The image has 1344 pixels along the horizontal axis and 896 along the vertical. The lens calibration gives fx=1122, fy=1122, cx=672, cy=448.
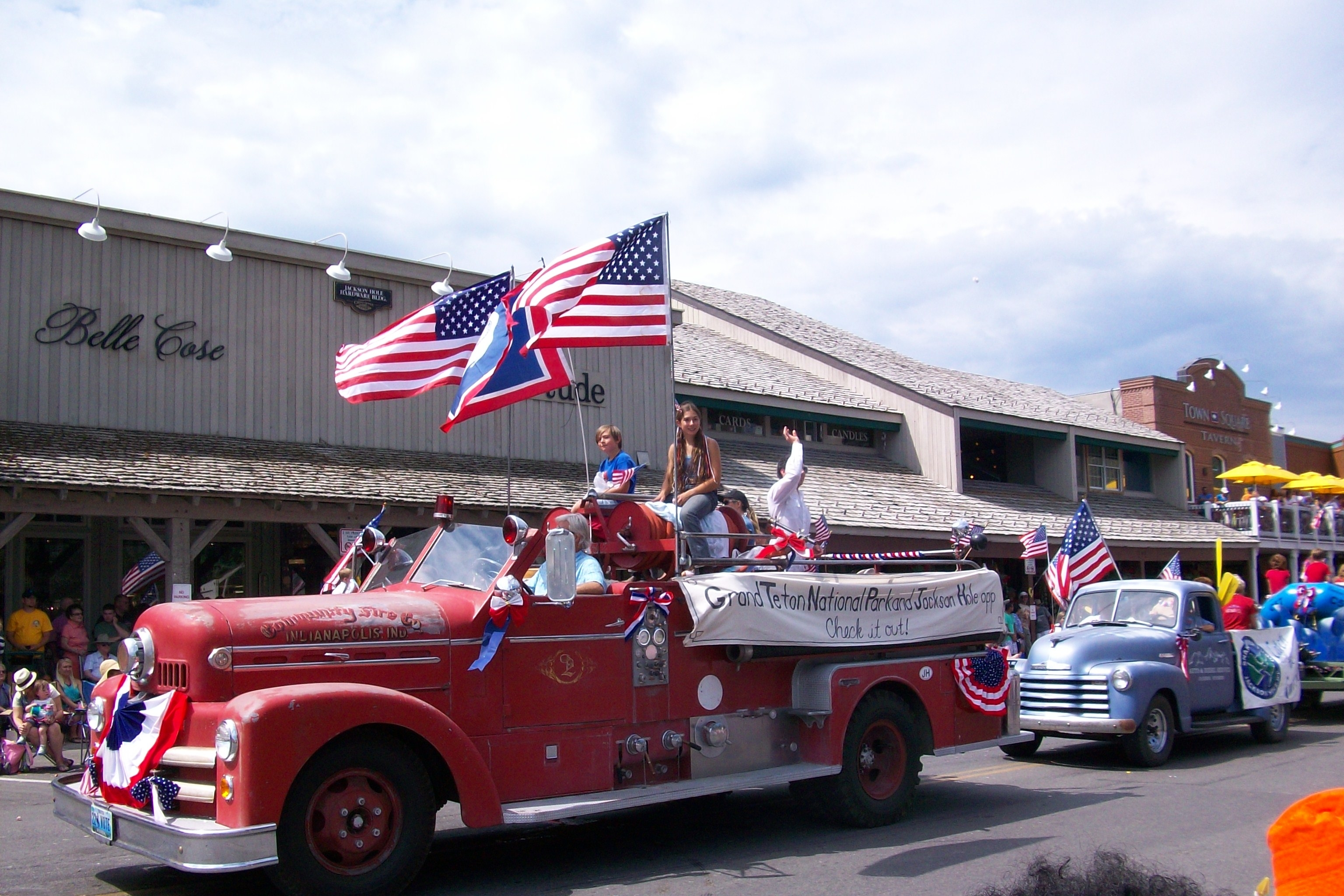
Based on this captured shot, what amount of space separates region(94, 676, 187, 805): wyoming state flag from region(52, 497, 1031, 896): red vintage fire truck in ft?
0.18

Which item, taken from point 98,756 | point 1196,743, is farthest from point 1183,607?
point 98,756

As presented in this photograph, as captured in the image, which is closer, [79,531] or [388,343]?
[388,343]

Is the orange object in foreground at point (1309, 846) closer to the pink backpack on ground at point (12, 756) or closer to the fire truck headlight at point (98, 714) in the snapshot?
the fire truck headlight at point (98, 714)

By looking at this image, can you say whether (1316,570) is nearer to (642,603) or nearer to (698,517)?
(698,517)

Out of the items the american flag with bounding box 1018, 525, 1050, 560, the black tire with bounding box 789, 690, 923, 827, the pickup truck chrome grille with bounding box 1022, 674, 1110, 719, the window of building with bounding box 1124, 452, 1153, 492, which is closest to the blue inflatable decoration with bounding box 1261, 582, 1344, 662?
the american flag with bounding box 1018, 525, 1050, 560

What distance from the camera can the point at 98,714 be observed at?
627 cm

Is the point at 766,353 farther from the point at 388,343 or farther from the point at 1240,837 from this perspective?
the point at 1240,837

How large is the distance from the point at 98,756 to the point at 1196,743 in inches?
460

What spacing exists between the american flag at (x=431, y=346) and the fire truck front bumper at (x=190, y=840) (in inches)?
190

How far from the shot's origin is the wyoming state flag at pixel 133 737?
5738 millimetres

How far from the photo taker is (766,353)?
29.8 m

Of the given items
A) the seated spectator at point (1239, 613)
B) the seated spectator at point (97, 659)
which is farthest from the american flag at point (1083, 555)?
the seated spectator at point (97, 659)

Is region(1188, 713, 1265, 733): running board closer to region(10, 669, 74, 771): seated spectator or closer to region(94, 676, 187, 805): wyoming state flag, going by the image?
region(94, 676, 187, 805): wyoming state flag

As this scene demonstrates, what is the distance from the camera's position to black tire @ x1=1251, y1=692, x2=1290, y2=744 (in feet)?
41.9
